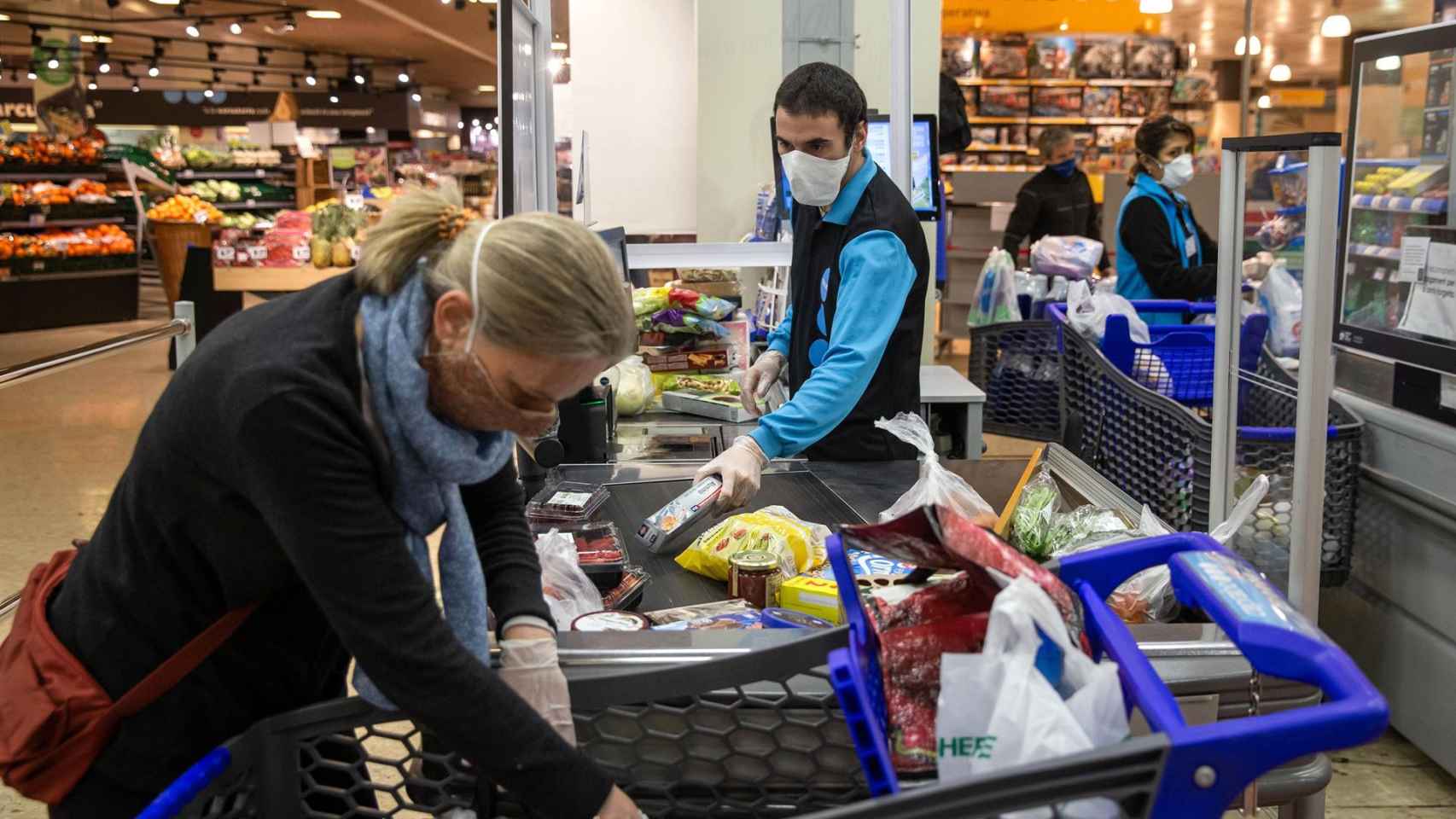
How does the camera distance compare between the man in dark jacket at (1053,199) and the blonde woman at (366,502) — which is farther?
the man in dark jacket at (1053,199)

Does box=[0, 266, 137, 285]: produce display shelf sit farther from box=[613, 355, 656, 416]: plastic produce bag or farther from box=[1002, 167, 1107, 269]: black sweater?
box=[613, 355, 656, 416]: plastic produce bag

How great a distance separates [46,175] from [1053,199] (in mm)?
11118

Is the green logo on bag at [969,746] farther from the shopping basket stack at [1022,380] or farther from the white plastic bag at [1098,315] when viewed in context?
the shopping basket stack at [1022,380]

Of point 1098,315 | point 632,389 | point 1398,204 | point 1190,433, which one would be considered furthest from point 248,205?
point 1190,433

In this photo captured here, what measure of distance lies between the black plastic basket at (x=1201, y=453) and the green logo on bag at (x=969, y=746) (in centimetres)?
175

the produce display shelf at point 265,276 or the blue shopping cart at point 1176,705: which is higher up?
the produce display shelf at point 265,276

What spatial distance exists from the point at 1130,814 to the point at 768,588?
0.90m

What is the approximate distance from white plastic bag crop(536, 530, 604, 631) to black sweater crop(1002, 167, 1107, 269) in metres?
6.63

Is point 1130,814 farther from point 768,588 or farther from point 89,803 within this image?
point 89,803

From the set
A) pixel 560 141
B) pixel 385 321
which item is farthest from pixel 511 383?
pixel 560 141

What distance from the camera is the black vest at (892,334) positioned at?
111 inches

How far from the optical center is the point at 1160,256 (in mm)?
5328

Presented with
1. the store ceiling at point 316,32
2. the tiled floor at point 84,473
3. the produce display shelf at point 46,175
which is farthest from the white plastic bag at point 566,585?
the store ceiling at point 316,32

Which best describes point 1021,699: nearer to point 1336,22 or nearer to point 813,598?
Result: point 813,598
